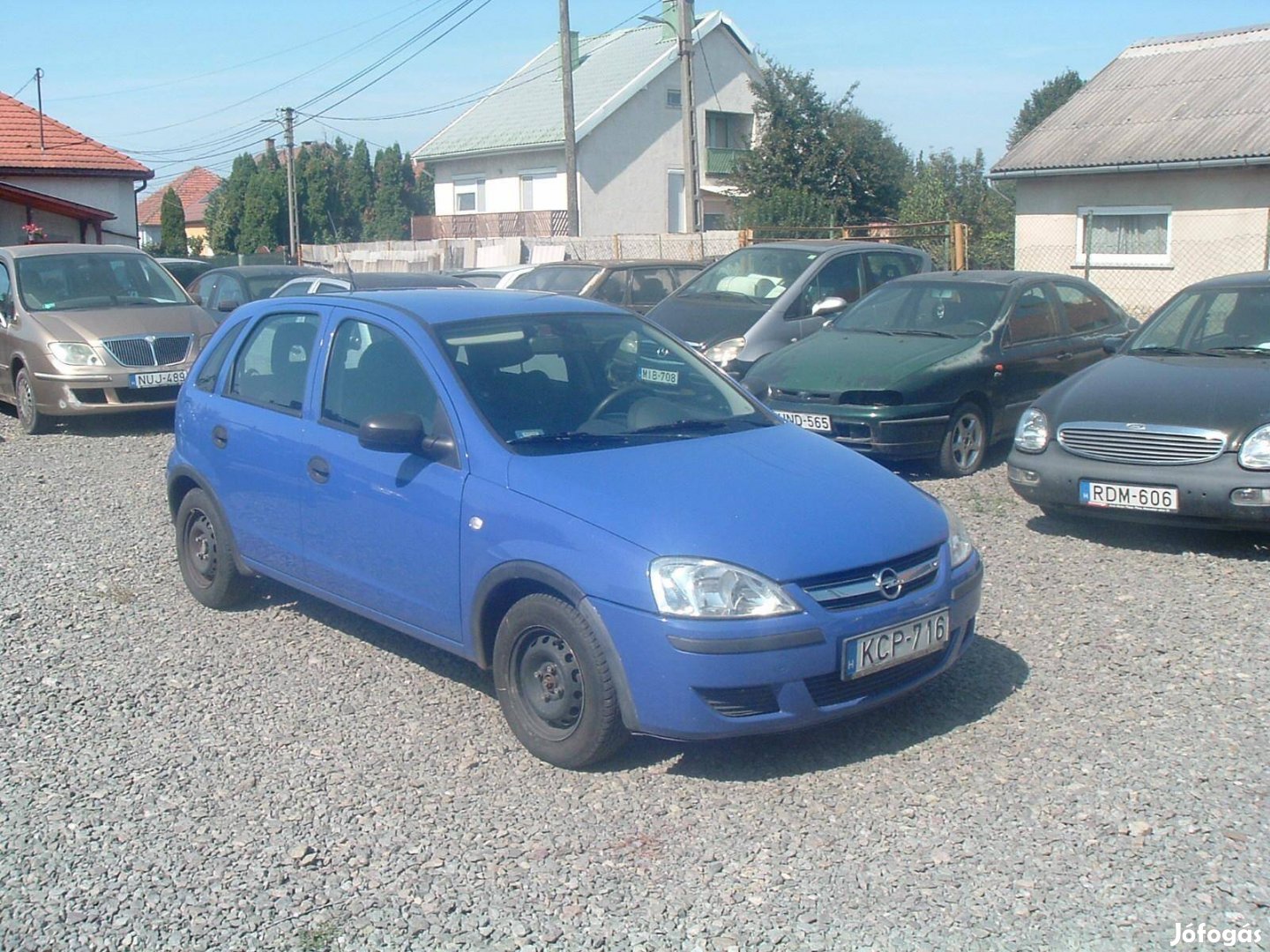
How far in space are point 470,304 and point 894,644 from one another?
7.95 ft

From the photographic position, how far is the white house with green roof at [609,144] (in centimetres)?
4050

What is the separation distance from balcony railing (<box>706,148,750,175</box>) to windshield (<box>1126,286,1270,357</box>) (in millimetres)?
35136

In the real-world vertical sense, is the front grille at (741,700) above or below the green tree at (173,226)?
below

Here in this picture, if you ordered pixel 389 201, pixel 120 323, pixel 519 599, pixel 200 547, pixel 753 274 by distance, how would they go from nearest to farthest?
pixel 519 599 → pixel 200 547 → pixel 120 323 → pixel 753 274 → pixel 389 201

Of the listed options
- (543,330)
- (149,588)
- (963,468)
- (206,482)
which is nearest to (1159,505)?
(963,468)

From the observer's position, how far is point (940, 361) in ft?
31.6

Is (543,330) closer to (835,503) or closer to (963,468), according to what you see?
(835,503)

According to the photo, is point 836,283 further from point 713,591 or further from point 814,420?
point 713,591

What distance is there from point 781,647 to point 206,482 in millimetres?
3425

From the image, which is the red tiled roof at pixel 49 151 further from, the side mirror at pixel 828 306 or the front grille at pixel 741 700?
the front grille at pixel 741 700

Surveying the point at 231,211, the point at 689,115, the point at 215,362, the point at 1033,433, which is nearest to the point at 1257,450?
the point at 1033,433

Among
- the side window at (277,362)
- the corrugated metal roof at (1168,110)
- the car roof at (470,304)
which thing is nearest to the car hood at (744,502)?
the car roof at (470,304)

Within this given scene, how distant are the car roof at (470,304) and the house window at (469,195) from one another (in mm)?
38759

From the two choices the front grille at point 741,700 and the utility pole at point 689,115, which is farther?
the utility pole at point 689,115
